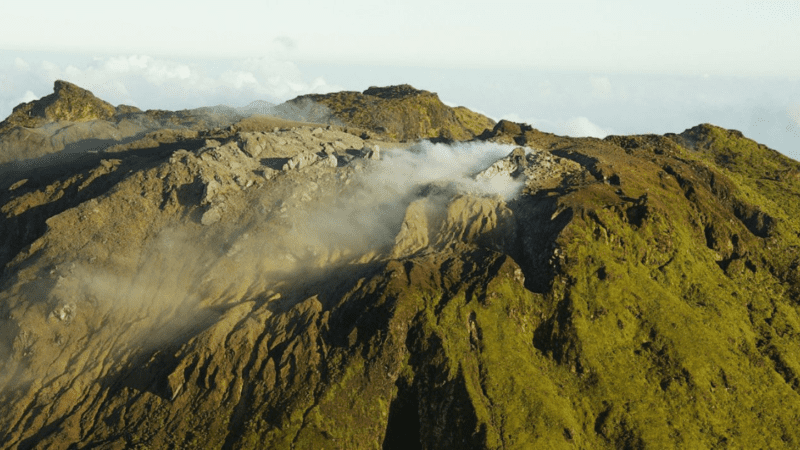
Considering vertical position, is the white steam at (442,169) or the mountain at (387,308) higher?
the white steam at (442,169)

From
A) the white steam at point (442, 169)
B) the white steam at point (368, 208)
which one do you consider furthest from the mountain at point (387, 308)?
the white steam at point (442, 169)

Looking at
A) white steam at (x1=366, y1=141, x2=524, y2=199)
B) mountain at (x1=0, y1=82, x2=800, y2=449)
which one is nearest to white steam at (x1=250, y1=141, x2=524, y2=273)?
white steam at (x1=366, y1=141, x2=524, y2=199)

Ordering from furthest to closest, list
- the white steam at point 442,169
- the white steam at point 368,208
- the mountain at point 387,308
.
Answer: the white steam at point 442,169 < the white steam at point 368,208 < the mountain at point 387,308

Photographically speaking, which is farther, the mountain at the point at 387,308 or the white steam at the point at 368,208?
the white steam at the point at 368,208

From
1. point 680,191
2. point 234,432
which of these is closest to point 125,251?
point 234,432

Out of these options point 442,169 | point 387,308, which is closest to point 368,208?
point 442,169

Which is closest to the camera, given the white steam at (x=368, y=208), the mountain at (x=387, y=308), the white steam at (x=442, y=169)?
the mountain at (x=387, y=308)

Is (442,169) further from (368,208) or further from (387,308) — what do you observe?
(387,308)

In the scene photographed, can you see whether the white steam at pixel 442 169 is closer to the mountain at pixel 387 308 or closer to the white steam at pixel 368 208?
the white steam at pixel 368 208

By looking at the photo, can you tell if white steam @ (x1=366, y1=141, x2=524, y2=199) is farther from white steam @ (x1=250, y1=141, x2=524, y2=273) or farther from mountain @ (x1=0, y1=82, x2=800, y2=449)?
mountain @ (x1=0, y1=82, x2=800, y2=449)
